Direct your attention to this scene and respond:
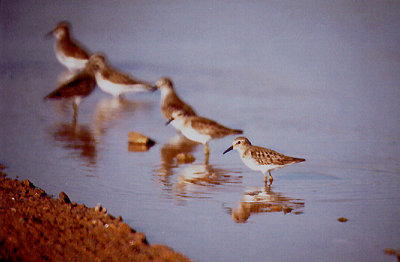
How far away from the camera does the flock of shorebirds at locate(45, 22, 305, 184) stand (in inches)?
319

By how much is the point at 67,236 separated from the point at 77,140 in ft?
16.8

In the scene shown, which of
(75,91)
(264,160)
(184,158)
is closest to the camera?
(264,160)

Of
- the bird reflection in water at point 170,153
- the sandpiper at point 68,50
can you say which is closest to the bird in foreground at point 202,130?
the bird reflection in water at point 170,153

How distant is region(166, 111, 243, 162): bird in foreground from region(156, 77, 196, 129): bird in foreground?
41 cm

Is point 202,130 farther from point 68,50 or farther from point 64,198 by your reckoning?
point 68,50

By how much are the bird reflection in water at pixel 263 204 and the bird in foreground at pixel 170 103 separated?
3.54m

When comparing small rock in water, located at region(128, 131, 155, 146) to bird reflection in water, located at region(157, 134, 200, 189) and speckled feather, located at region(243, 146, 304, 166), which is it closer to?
bird reflection in water, located at region(157, 134, 200, 189)

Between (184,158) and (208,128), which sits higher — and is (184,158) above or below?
below

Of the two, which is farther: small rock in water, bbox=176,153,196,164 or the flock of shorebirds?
small rock in water, bbox=176,153,196,164

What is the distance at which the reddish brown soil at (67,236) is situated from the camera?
504 cm

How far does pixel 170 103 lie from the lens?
11617mm

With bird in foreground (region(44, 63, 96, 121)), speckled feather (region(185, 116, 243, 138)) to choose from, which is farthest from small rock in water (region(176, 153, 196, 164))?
bird in foreground (region(44, 63, 96, 121))

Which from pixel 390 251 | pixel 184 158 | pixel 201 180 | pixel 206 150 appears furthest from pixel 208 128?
pixel 390 251

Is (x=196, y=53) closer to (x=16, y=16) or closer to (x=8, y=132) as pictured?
(x=16, y=16)
